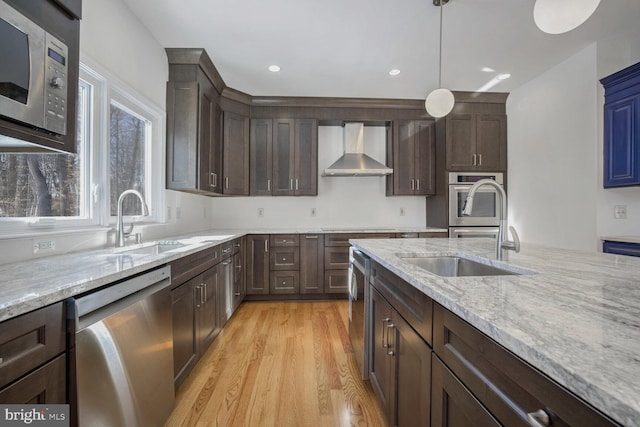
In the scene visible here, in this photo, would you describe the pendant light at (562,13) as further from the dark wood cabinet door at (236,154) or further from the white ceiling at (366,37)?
the dark wood cabinet door at (236,154)

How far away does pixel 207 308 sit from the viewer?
212cm

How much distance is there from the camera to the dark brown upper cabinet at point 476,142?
368 centimetres

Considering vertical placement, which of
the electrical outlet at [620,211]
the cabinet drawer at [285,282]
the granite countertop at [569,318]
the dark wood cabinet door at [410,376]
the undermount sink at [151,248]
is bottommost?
the cabinet drawer at [285,282]

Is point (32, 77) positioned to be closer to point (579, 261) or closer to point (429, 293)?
point (429, 293)

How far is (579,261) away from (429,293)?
939 mm

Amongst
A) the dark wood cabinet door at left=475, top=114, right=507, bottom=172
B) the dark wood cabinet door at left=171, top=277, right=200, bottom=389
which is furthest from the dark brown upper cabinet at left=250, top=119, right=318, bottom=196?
the dark wood cabinet door at left=475, top=114, right=507, bottom=172

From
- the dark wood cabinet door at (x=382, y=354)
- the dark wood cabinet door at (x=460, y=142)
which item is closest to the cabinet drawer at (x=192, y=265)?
the dark wood cabinet door at (x=382, y=354)

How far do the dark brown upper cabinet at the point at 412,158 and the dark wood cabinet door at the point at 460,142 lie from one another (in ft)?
0.87

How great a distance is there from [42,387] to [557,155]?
168 inches

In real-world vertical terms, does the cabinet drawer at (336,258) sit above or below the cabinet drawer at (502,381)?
below

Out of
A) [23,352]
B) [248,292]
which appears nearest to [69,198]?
[23,352]

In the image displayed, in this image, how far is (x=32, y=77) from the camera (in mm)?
984

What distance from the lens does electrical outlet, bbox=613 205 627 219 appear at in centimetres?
254

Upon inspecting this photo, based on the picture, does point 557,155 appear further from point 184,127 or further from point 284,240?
point 184,127
